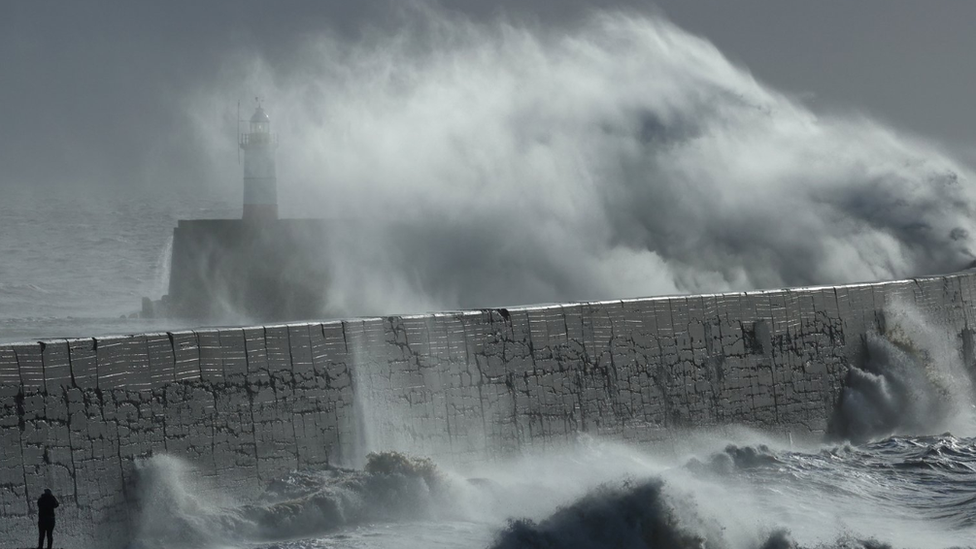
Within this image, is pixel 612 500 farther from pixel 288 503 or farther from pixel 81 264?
pixel 81 264

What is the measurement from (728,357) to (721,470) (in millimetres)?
1539

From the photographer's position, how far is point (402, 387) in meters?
8.93

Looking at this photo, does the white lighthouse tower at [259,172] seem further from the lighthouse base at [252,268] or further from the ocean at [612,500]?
the ocean at [612,500]

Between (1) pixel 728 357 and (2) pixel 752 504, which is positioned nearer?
(2) pixel 752 504

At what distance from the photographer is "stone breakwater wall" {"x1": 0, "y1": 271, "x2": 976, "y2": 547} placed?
7.07 meters

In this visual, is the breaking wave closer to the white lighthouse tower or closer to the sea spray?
the sea spray

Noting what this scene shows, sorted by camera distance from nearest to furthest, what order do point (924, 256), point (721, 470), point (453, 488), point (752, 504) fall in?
point (453, 488) → point (752, 504) → point (721, 470) → point (924, 256)

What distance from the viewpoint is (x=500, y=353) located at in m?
9.55

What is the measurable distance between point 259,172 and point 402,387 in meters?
19.2

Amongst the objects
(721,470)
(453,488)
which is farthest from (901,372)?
(453,488)

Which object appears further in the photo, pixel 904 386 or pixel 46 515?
pixel 904 386

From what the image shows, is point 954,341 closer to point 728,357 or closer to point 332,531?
point 728,357

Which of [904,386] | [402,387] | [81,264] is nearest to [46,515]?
[402,387]

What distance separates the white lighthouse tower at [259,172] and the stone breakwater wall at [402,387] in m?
16.2
